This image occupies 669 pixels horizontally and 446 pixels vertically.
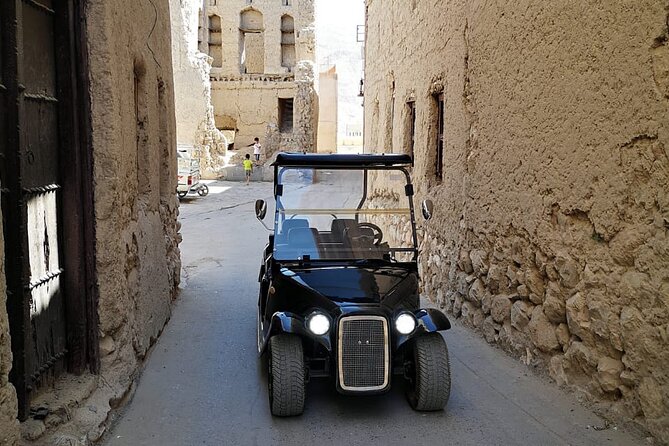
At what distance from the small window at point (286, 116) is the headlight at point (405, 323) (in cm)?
2789

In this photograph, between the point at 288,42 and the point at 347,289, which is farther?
the point at 288,42

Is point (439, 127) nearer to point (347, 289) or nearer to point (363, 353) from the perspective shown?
point (347, 289)

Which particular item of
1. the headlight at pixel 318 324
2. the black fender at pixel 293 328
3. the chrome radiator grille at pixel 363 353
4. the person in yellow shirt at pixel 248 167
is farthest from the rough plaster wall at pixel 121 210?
the person in yellow shirt at pixel 248 167

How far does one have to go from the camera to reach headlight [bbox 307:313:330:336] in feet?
14.4

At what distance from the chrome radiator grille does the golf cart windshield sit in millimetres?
921

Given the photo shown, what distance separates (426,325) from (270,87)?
2687cm

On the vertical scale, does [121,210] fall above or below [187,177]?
above

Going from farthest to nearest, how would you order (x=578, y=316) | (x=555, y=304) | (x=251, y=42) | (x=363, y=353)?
(x=251, y=42) → (x=555, y=304) → (x=578, y=316) → (x=363, y=353)

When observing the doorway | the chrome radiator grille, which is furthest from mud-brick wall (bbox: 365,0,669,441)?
the doorway

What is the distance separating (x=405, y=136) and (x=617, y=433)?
7165mm

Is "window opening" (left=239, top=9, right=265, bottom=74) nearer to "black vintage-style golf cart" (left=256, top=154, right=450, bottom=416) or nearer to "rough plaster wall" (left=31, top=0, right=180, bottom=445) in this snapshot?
"rough plaster wall" (left=31, top=0, right=180, bottom=445)

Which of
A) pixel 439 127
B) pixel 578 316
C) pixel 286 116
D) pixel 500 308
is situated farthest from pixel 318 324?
pixel 286 116

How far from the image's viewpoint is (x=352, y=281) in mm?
4840

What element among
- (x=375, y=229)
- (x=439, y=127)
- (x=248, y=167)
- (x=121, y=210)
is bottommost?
(x=248, y=167)
